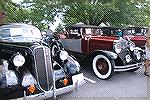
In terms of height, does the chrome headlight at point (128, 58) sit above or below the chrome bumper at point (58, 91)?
above

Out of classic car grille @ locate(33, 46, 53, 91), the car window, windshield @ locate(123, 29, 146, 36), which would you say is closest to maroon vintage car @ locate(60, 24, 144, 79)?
windshield @ locate(123, 29, 146, 36)

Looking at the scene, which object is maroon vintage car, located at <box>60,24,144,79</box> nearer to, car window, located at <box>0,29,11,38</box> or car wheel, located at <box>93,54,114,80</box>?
car wheel, located at <box>93,54,114,80</box>

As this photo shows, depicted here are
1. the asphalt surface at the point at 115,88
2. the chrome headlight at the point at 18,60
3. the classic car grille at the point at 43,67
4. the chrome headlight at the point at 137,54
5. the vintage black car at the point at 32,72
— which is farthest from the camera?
the chrome headlight at the point at 137,54

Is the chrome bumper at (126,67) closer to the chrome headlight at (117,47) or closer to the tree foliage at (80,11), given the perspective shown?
the chrome headlight at (117,47)

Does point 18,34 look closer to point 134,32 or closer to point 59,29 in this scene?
point 59,29

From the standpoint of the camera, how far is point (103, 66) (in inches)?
200

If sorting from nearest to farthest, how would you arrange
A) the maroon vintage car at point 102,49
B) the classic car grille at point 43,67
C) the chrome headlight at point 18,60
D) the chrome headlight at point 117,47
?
the chrome headlight at point 18,60, the classic car grille at point 43,67, the maroon vintage car at point 102,49, the chrome headlight at point 117,47

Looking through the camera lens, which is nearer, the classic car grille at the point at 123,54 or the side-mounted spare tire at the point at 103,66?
the side-mounted spare tire at the point at 103,66

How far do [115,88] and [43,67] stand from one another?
5.19ft

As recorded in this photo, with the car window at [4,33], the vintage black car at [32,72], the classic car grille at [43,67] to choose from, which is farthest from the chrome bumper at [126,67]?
the car window at [4,33]

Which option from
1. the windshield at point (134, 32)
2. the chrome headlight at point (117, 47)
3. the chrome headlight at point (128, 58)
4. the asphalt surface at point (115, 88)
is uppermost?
the windshield at point (134, 32)

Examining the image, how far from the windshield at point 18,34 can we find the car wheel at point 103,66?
1360 mm

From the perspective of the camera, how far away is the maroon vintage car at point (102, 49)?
16.6 ft

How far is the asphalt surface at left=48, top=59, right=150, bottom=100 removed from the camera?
4.07m
